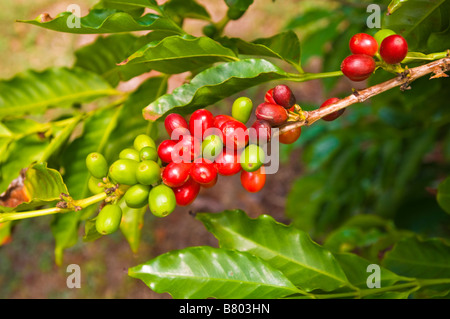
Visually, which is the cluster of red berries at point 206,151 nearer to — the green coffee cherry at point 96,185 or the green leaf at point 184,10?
the green coffee cherry at point 96,185

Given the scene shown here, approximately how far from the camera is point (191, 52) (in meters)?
1.03

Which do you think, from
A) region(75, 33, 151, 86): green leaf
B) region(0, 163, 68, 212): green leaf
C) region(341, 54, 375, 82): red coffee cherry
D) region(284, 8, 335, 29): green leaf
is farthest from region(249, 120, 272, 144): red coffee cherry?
region(284, 8, 335, 29): green leaf

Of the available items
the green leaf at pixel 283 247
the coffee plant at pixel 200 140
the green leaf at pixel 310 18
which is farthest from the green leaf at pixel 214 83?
the green leaf at pixel 310 18

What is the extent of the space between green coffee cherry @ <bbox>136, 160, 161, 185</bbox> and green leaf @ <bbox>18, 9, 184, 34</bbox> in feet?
1.18

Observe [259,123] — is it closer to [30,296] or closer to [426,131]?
[426,131]

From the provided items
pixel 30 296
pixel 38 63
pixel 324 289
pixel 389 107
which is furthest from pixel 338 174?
pixel 38 63

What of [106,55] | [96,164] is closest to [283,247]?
[96,164]

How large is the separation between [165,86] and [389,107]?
131cm

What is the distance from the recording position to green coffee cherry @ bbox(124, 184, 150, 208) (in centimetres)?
92

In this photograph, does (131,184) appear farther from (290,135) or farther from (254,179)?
(290,135)

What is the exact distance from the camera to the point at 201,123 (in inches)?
37.2

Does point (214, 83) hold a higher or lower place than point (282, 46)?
lower

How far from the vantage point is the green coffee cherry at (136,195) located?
919mm

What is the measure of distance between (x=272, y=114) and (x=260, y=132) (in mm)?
46
